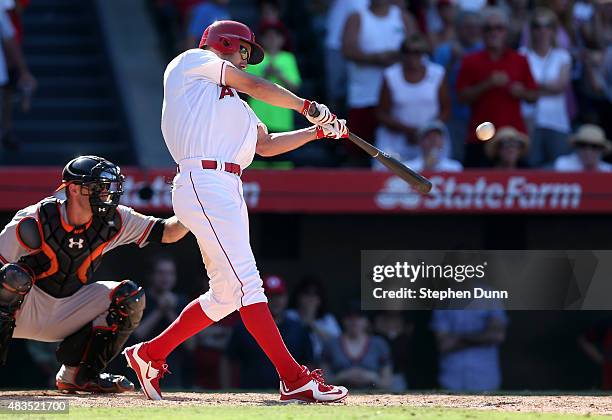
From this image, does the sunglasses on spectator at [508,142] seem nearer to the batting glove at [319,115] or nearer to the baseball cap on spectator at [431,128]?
the baseball cap on spectator at [431,128]

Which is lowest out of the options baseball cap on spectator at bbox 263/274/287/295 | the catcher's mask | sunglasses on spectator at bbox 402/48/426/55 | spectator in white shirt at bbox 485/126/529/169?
baseball cap on spectator at bbox 263/274/287/295

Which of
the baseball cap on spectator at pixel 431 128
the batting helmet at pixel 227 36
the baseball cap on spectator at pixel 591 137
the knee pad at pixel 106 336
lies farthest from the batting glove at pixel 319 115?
the baseball cap on spectator at pixel 591 137

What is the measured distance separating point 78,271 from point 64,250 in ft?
0.60

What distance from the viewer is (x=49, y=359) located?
8773 millimetres

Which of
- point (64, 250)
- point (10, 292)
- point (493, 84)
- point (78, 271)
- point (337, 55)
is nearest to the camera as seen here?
point (10, 292)

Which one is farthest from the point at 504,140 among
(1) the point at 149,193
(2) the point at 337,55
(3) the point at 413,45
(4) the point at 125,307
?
(4) the point at 125,307

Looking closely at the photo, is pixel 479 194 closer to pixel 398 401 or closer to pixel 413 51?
pixel 413 51

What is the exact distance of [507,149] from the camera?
921 cm

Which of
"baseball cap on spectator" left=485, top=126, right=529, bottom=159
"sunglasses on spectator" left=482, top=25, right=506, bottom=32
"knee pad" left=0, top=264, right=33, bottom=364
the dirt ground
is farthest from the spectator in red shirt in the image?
"knee pad" left=0, top=264, right=33, bottom=364

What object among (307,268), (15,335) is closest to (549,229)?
(307,268)

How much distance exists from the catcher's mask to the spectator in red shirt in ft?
13.1

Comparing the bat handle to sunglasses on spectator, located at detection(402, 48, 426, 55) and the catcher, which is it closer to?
the catcher

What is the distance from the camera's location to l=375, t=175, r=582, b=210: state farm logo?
873cm

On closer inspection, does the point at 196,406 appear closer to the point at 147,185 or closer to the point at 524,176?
the point at 147,185
